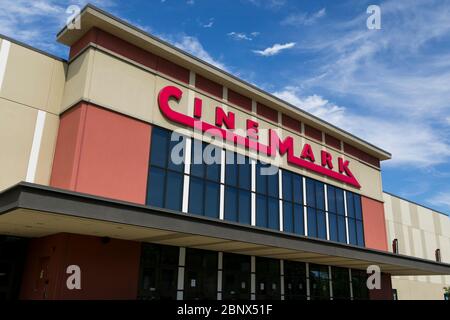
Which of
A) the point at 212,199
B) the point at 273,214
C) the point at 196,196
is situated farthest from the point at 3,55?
the point at 273,214

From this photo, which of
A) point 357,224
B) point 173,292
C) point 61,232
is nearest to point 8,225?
point 61,232

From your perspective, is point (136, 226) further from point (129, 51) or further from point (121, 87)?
point (129, 51)

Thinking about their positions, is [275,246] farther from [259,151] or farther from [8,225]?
[8,225]

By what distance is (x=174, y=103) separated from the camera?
18.5 meters

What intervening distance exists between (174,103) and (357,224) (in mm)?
15086

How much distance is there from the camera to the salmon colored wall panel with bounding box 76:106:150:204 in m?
15.1

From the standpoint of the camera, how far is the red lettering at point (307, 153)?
80.3ft

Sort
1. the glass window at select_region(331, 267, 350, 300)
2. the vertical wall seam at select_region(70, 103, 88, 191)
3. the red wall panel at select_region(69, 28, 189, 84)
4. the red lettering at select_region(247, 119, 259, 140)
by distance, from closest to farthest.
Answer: the vertical wall seam at select_region(70, 103, 88, 191) < the red wall panel at select_region(69, 28, 189, 84) < the red lettering at select_region(247, 119, 259, 140) < the glass window at select_region(331, 267, 350, 300)

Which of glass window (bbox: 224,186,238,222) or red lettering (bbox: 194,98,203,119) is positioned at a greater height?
red lettering (bbox: 194,98,203,119)

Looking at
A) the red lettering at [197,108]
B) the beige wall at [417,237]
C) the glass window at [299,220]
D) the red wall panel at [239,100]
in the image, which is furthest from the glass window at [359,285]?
the red lettering at [197,108]

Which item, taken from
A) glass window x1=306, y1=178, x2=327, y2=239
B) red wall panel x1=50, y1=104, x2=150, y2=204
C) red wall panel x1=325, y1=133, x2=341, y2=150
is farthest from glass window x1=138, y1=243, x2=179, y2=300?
red wall panel x1=325, y1=133, x2=341, y2=150

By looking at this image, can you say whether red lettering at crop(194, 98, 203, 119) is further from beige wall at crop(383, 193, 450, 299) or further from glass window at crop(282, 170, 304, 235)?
beige wall at crop(383, 193, 450, 299)

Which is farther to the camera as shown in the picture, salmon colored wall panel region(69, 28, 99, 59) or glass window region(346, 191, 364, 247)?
glass window region(346, 191, 364, 247)

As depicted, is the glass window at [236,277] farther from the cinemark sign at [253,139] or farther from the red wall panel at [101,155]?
the cinemark sign at [253,139]
